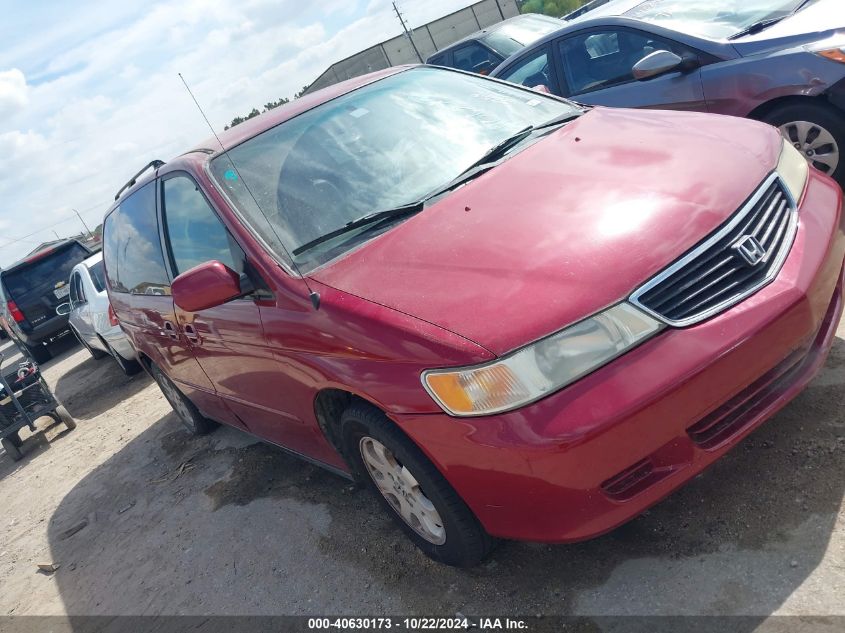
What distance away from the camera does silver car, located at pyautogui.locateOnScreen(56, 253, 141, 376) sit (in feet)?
26.3

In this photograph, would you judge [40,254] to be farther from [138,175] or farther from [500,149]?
[500,149]

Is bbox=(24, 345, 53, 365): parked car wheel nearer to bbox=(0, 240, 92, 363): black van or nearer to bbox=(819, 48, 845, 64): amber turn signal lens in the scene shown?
bbox=(0, 240, 92, 363): black van

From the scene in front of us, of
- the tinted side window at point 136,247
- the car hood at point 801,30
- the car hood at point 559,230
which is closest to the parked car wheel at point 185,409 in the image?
the tinted side window at point 136,247

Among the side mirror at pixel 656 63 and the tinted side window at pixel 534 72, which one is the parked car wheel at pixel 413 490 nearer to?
the side mirror at pixel 656 63

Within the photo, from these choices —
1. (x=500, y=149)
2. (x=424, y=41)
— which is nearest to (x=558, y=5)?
(x=424, y=41)

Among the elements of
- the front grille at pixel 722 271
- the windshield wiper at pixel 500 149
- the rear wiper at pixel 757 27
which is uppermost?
the windshield wiper at pixel 500 149

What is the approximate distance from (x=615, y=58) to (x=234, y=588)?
15.5 ft

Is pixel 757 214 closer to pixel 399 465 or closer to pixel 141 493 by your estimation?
pixel 399 465

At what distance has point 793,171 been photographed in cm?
278

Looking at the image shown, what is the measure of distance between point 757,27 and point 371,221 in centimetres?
347

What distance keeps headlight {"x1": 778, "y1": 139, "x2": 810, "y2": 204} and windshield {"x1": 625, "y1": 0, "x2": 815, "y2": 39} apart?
2.34m

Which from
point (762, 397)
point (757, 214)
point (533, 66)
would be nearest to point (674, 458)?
point (762, 397)

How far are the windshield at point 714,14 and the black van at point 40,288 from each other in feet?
36.4

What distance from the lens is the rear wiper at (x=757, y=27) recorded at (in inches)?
185
